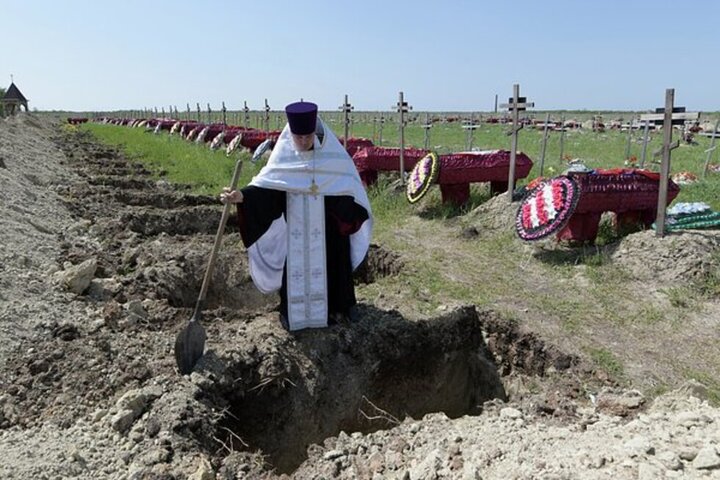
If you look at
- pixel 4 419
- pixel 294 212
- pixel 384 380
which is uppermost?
pixel 294 212

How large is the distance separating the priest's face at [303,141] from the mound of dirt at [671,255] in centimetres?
392

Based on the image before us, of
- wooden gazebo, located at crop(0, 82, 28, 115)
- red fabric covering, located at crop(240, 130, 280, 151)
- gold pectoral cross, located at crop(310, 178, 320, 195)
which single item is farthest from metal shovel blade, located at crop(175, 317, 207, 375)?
wooden gazebo, located at crop(0, 82, 28, 115)

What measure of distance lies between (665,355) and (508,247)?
10.3 ft

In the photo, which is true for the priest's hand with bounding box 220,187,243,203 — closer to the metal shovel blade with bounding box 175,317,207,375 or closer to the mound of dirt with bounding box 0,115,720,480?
the metal shovel blade with bounding box 175,317,207,375

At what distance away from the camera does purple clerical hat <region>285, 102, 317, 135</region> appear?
4.04 metres

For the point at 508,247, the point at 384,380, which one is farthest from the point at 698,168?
the point at 384,380

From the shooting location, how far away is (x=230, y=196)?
4023 mm

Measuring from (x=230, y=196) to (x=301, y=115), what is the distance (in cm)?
76

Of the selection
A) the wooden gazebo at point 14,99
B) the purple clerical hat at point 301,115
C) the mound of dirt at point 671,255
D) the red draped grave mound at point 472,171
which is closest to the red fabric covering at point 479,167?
the red draped grave mound at point 472,171

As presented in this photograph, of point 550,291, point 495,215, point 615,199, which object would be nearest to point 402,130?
point 495,215

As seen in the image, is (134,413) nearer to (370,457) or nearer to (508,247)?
(370,457)

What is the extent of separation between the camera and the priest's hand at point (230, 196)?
4012mm

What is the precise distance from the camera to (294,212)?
443cm

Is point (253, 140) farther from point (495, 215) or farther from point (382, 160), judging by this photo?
point (495, 215)
